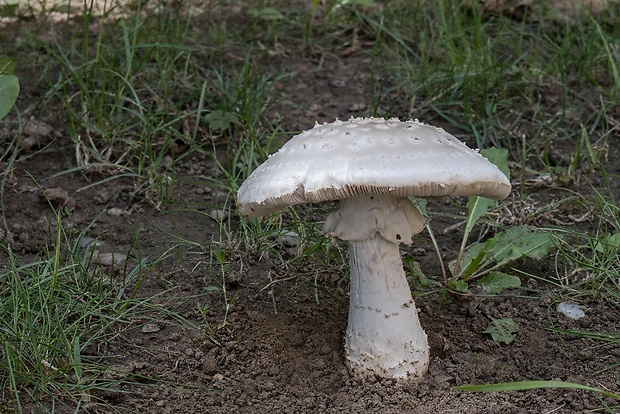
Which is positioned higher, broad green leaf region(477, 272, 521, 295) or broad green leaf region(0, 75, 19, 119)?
broad green leaf region(0, 75, 19, 119)

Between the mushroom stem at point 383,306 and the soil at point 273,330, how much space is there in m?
0.07

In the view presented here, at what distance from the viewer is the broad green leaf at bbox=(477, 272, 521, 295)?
324 centimetres

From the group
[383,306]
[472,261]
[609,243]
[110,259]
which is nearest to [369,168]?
[383,306]

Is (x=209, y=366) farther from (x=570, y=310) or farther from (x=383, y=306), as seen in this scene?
(x=570, y=310)

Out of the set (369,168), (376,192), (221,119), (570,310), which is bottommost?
(570,310)

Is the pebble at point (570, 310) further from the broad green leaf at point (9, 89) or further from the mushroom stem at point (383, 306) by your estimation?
the broad green leaf at point (9, 89)

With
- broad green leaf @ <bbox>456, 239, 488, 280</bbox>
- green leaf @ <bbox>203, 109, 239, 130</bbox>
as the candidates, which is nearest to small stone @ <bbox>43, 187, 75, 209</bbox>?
green leaf @ <bbox>203, 109, 239, 130</bbox>

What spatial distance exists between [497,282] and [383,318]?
0.67 metres

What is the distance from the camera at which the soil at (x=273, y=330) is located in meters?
2.77

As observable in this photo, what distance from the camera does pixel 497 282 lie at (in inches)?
130

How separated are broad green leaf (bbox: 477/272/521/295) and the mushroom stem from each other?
1.69 feet

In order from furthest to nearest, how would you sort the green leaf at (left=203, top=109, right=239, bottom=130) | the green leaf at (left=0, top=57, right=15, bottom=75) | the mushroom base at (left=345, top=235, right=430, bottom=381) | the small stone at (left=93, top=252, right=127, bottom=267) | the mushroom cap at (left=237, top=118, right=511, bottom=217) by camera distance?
the green leaf at (left=203, top=109, right=239, bottom=130)
the green leaf at (left=0, top=57, right=15, bottom=75)
the small stone at (left=93, top=252, right=127, bottom=267)
the mushroom base at (left=345, top=235, right=430, bottom=381)
the mushroom cap at (left=237, top=118, right=511, bottom=217)

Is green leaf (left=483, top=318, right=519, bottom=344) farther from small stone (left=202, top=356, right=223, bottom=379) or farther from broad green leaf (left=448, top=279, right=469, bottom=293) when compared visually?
small stone (left=202, top=356, right=223, bottom=379)

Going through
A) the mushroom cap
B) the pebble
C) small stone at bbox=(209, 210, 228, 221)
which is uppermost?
the mushroom cap
